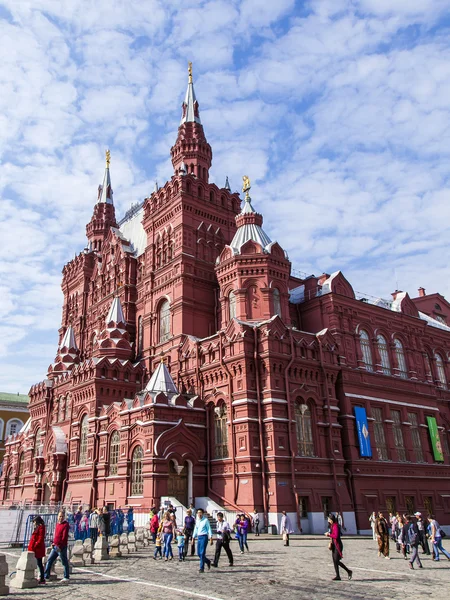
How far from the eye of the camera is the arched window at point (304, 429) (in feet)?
105

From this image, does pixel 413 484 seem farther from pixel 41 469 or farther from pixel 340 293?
pixel 41 469

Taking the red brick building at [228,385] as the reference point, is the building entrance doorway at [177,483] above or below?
below

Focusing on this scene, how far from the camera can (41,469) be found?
43500 millimetres

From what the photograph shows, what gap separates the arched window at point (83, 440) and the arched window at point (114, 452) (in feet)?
14.8

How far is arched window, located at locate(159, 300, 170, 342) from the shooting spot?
133 feet

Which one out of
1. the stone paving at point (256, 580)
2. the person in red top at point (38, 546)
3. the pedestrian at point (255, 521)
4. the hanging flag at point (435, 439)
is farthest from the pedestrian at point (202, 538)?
the hanging flag at point (435, 439)

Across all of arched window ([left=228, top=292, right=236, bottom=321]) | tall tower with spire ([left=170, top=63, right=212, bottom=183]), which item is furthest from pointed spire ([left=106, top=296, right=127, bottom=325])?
tall tower with spire ([left=170, top=63, right=212, bottom=183])

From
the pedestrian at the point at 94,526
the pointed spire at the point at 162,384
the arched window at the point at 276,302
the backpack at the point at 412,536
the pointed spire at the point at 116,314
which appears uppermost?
the pointed spire at the point at 116,314

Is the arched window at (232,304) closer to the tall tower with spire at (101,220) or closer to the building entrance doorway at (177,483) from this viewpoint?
the building entrance doorway at (177,483)

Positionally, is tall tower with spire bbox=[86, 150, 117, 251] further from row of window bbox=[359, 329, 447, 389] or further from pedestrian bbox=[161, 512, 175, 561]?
pedestrian bbox=[161, 512, 175, 561]

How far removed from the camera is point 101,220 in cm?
5866

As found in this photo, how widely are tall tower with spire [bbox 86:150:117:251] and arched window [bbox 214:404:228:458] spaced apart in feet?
99.9

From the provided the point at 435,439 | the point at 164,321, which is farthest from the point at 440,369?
the point at 164,321

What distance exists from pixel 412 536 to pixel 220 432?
52.7 ft
